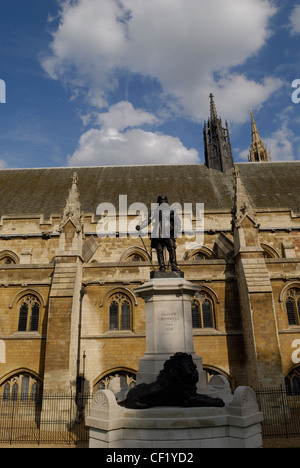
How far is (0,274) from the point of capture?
612 inches

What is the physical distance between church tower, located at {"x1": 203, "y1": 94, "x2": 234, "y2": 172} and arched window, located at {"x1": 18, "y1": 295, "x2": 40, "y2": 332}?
1841cm

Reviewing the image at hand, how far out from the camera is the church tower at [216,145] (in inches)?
1082

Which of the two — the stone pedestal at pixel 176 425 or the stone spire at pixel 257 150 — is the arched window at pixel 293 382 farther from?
the stone spire at pixel 257 150

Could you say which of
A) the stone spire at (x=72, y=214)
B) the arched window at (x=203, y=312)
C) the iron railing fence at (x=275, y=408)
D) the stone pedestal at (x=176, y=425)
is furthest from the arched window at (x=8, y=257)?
the stone pedestal at (x=176, y=425)

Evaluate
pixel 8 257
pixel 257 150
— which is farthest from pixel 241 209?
pixel 257 150

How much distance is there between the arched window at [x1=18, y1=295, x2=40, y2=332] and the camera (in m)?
14.9

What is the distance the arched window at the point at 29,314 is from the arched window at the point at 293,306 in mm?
11738

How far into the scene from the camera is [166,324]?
781 cm

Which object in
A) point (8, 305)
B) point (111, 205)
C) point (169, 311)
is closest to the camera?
point (169, 311)

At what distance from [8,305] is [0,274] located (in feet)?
5.13

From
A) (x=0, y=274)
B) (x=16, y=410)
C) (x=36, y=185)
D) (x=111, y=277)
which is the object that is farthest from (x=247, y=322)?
(x=36, y=185)

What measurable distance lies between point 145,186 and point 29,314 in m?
12.9
